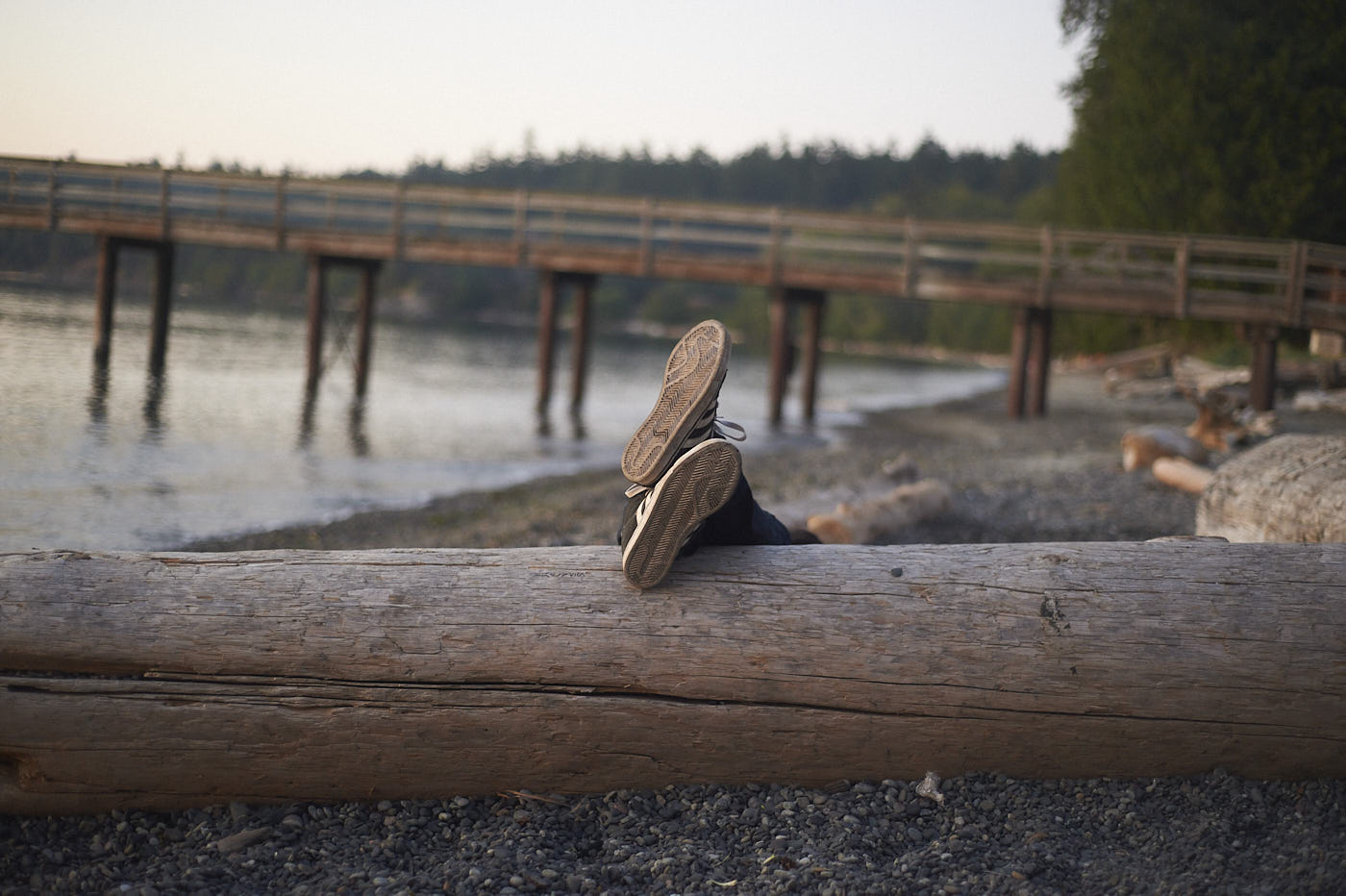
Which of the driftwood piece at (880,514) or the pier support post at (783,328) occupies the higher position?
the pier support post at (783,328)

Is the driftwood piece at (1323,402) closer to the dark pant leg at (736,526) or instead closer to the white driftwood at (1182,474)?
the white driftwood at (1182,474)

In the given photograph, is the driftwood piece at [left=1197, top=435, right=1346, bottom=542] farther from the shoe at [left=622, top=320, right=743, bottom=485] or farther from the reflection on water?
the reflection on water

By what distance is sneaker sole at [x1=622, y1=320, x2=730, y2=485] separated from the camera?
3.18 metres

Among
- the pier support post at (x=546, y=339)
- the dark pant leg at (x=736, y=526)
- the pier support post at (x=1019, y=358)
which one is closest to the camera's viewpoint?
the dark pant leg at (x=736, y=526)

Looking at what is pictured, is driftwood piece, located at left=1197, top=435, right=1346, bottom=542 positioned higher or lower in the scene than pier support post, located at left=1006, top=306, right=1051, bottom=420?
lower

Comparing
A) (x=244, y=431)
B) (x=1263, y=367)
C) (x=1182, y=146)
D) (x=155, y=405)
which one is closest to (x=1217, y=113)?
(x=1182, y=146)

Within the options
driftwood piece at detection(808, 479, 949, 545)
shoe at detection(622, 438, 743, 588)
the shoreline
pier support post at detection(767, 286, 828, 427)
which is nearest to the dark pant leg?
shoe at detection(622, 438, 743, 588)

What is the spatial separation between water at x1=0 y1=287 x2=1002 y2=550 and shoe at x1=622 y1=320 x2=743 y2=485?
21.3 ft

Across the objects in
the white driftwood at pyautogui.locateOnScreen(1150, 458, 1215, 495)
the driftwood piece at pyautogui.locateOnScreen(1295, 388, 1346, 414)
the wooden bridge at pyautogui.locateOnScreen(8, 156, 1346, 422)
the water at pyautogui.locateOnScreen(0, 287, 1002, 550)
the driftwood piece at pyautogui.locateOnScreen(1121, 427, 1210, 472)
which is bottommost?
the water at pyautogui.locateOnScreen(0, 287, 1002, 550)

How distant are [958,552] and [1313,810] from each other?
1.23 metres

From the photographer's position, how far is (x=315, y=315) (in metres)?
20.3

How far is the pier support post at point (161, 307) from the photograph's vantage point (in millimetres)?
20594

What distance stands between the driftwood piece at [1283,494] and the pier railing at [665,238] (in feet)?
30.3

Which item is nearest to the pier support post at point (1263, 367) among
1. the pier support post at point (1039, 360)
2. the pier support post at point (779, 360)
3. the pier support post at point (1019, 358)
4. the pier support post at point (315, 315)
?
the pier support post at point (1039, 360)
